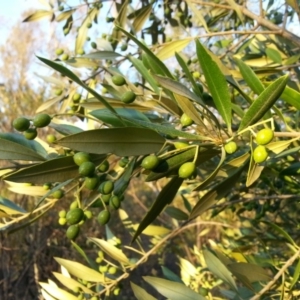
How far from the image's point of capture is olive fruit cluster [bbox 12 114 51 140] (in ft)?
1.84

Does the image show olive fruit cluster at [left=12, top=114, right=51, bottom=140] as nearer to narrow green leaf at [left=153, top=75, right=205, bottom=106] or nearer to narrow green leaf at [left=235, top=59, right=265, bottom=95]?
narrow green leaf at [left=153, top=75, right=205, bottom=106]

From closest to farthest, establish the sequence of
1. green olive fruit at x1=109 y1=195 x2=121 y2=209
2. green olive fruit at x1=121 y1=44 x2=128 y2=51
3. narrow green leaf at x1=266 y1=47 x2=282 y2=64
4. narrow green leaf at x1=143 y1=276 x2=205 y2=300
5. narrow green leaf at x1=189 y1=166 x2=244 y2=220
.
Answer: green olive fruit at x1=109 y1=195 x2=121 y2=209
narrow green leaf at x1=189 y1=166 x2=244 y2=220
narrow green leaf at x1=143 y1=276 x2=205 y2=300
narrow green leaf at x1=266 y1=47 x2=282 y2=64
green olive fruit at x1=121 y1=44 x2=128 y2=51

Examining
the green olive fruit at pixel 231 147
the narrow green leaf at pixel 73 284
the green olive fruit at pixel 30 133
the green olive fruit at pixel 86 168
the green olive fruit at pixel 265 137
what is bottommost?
the narrow green leaf at pixel 73 284

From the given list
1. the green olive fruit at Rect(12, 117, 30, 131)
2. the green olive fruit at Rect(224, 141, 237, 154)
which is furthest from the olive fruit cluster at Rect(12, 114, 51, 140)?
the green olive fruit at Rect(224, 141, 237, 154)

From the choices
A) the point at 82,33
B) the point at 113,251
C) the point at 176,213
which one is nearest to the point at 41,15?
the point at 82,33

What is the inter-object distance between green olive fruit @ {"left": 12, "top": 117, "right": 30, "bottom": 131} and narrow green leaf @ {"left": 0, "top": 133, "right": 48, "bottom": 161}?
2 cm

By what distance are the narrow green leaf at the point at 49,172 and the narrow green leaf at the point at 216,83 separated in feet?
0.62

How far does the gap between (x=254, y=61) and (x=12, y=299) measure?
3.40 meters

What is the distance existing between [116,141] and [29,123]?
0.16 m

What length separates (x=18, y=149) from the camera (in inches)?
21.2

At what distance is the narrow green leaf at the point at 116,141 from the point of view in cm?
47

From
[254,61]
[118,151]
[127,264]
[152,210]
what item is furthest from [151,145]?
[254,61]

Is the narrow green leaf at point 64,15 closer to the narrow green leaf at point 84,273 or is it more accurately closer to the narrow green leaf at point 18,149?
the narrow green leaf at point 84,273

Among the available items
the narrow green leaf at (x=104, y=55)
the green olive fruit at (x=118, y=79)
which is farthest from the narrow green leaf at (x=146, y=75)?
the narrow green leaf at (x=104, y=55)
